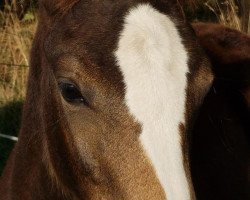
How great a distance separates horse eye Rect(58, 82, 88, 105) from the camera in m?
2.49

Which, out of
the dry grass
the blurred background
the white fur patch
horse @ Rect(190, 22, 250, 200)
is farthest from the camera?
the dry grass

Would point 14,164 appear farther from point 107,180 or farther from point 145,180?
point 145,180

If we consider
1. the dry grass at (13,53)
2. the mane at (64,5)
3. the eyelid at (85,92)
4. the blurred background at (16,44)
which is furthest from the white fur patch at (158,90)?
the dry grass at (13,53)

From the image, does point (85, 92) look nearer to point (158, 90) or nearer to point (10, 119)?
point (158, 90)

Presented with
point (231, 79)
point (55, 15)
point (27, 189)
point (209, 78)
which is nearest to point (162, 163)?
point (209, 78)

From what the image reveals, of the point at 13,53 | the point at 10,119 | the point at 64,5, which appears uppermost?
the point at 64,5

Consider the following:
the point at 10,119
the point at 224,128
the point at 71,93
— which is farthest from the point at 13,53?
the point at 71,93

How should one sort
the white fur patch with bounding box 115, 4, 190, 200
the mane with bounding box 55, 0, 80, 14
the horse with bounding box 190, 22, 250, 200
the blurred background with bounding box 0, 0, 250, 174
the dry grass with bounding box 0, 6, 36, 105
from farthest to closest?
the dry grass with bounding box 0, 6, 36, 105 < the blurred background with bounding box 0, 0, 250, 174 < the horse with bounding box 190, 22, 250, 200 < the mane with bounding box 55, 0, 80, 14 < the white fur patch with bounding box 115, 4, 190, 200

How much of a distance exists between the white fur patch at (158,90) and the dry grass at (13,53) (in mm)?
3881

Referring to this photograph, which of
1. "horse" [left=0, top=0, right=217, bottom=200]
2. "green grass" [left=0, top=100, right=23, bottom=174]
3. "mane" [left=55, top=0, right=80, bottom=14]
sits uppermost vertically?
"mane" [left=55, top=0, right=80, bottom=14]

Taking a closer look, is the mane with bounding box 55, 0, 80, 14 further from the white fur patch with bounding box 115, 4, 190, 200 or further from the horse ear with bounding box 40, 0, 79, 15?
the white fur patch with bounding box 115, 4, 190, 200

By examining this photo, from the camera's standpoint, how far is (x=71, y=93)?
2.53m

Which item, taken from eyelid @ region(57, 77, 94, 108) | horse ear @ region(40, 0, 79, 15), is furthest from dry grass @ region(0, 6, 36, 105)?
eyelid @ region(57, 77, 94, 108)

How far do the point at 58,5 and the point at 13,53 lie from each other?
409cm
